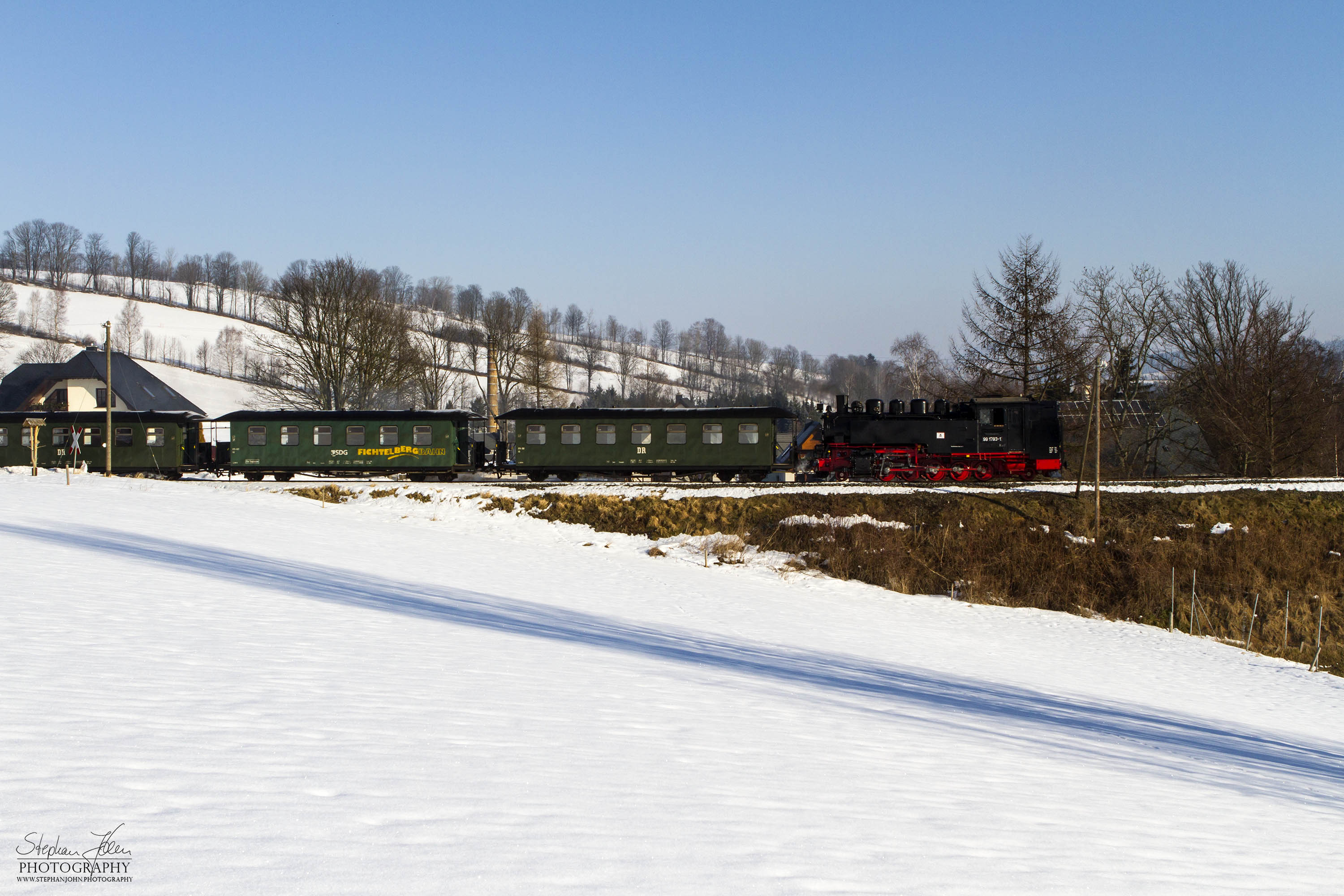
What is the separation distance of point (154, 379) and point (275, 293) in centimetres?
1182

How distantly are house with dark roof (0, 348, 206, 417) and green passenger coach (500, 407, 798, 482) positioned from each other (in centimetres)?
3359

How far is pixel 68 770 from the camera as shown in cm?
437

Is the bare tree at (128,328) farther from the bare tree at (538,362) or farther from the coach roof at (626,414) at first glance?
the coach roof at (626,414)

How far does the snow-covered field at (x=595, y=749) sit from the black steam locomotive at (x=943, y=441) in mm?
16762

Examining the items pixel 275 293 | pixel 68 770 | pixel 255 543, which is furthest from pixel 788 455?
pixel 275 293

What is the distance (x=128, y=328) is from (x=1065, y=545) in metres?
120

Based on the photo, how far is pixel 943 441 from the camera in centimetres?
3241

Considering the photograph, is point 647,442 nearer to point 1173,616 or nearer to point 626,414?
point 626,414

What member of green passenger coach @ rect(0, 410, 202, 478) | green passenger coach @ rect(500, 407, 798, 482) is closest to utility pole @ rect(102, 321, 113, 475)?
green passenger coach @ rect(0, 410, 202, 478)

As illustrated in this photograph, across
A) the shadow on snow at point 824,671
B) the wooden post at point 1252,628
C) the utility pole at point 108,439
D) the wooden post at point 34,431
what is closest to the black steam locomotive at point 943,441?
the wooden post at point 1252,628

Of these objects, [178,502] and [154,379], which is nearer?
[178,502]

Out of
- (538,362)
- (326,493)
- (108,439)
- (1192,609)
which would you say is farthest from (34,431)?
(1192,609)

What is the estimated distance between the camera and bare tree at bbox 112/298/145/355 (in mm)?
105438

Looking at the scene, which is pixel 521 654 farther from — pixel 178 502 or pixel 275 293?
pixel 275 293
